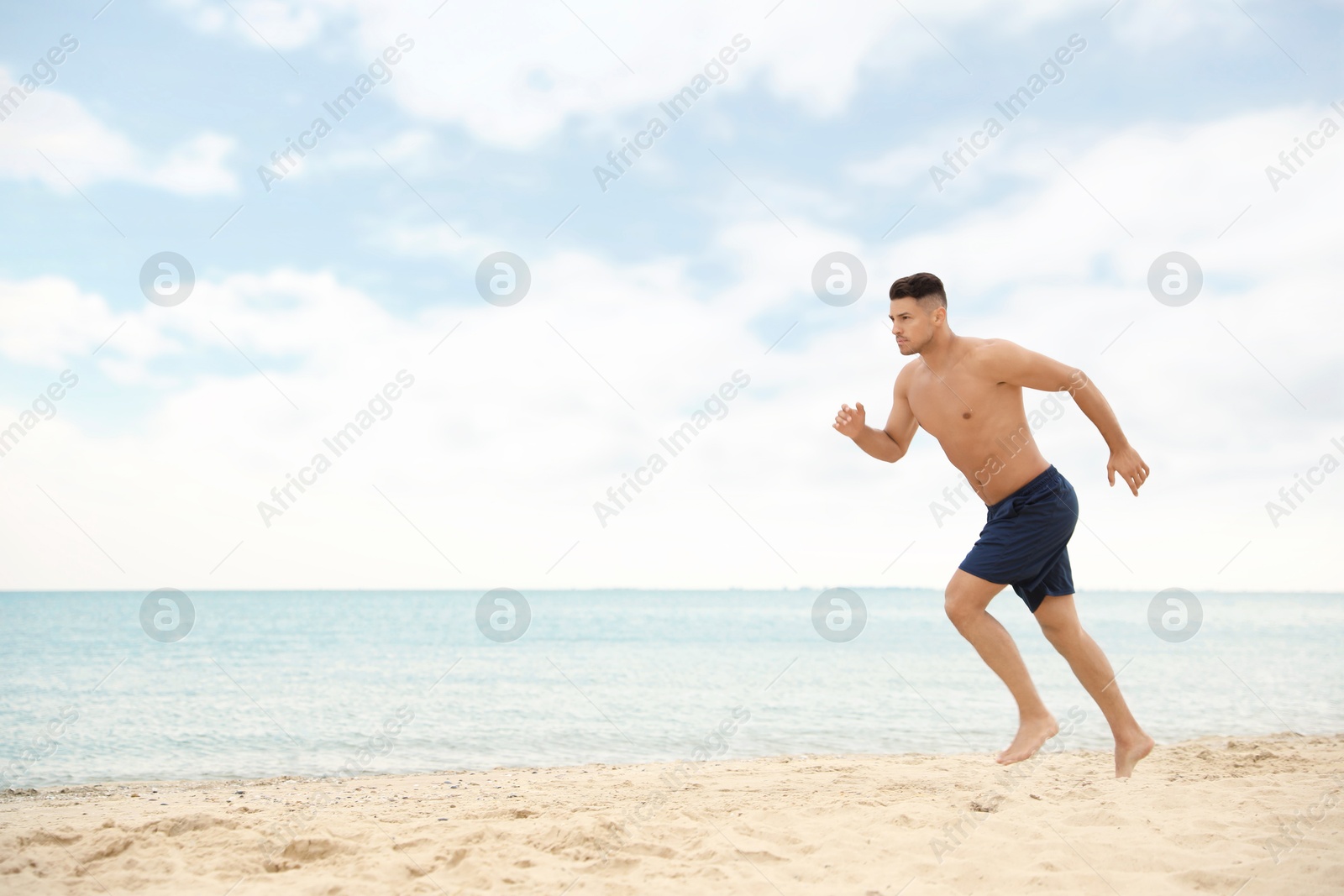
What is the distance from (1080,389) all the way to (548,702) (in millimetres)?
12264

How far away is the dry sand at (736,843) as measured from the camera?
3330mm

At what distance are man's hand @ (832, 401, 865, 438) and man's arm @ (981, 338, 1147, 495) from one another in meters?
0.71

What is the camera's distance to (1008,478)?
428 cm

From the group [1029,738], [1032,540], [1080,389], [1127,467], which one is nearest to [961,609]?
[1032,540]

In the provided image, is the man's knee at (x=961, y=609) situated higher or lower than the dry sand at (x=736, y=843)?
higher

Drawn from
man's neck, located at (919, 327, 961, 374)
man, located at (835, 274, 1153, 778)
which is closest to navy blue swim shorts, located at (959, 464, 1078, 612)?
man, located at (835, 274, 1153, 778)

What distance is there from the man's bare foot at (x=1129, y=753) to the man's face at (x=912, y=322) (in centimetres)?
230

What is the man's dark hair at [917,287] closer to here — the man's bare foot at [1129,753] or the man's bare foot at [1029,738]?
the man's bare foot at [1029,738]

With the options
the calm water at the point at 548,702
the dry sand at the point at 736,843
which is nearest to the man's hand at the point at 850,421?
the dry sand at the point at 736,843

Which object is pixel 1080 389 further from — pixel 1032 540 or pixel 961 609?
pixel 961 609

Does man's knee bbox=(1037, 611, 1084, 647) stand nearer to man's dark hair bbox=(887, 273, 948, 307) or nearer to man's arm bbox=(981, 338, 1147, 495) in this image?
man's arm bbox=(981, 338, 1147, 495)

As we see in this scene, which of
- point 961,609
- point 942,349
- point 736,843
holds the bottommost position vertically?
point 736,843

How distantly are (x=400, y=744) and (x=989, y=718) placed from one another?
8008 mm

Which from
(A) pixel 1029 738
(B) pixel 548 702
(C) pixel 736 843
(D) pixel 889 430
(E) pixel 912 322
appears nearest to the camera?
(C) pixel 736 843
